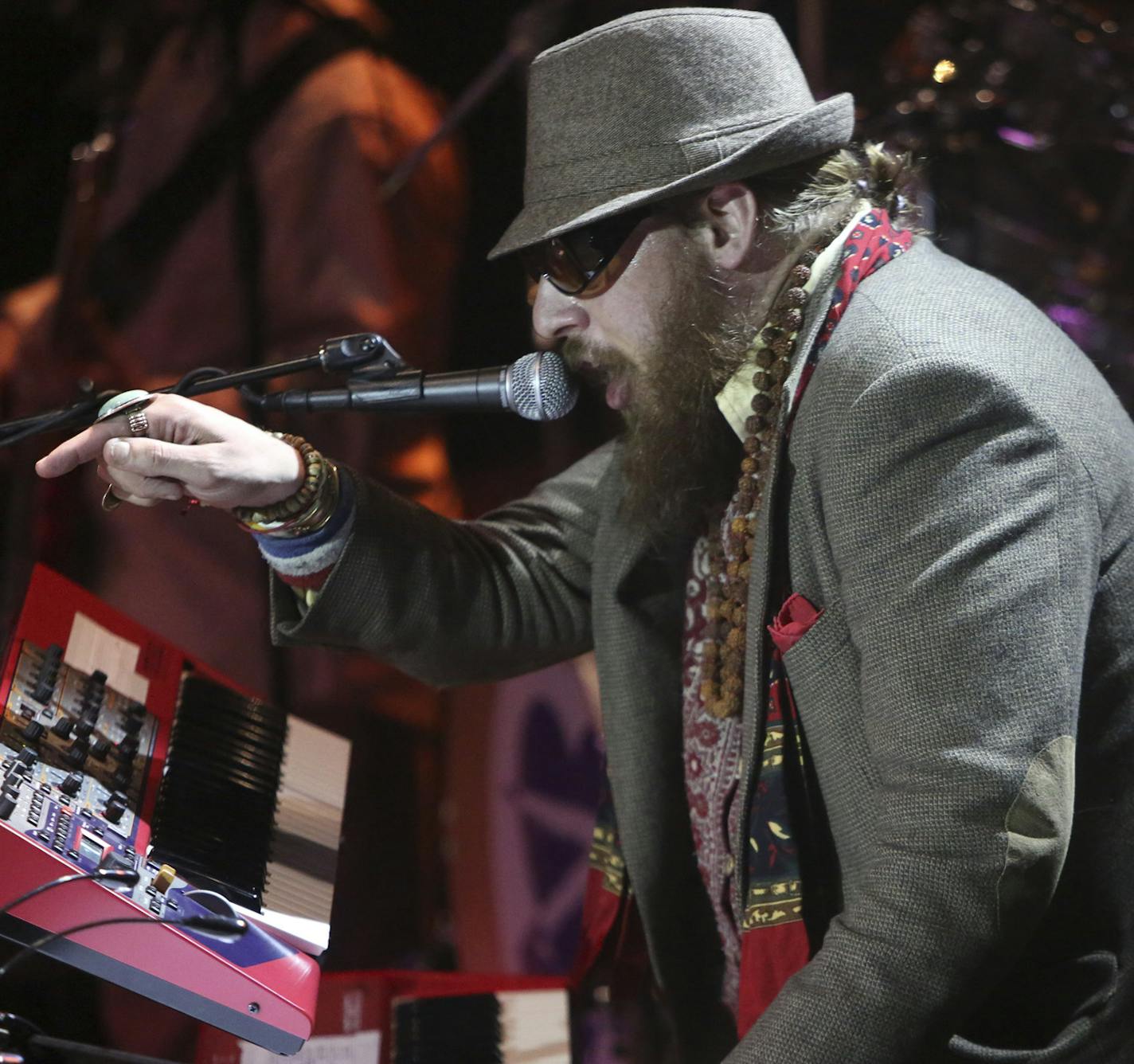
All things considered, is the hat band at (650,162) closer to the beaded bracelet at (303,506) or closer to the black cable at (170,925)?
the beaded bracelet at (303,506)

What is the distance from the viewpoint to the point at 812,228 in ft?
5.12

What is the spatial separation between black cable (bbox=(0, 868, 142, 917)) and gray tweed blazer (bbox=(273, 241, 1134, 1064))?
20.0 inches

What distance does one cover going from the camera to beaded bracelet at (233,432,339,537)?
5.09 feet

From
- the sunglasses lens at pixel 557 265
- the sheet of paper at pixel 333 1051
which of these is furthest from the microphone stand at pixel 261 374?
the sheet of paper at pixel 333 1051

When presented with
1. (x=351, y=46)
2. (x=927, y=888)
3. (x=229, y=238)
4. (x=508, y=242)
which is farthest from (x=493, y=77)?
(x=927, y=888)

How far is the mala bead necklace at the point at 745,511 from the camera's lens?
1.51 metres

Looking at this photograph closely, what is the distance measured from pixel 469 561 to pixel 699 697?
1.33ft

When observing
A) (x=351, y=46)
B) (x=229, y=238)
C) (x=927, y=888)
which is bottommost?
(x=229, y=238)

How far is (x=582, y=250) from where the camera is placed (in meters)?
1.55

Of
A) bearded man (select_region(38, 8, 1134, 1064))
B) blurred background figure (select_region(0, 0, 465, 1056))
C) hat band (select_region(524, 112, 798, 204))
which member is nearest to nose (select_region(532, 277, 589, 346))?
bearded man (select_region(38, 8, 1134, 1064))

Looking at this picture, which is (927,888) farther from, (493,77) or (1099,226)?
(493,77)

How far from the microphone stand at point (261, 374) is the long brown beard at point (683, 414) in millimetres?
299

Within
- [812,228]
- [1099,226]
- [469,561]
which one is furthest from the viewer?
[1099,226]

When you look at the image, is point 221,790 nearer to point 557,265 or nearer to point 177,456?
point 177,456
